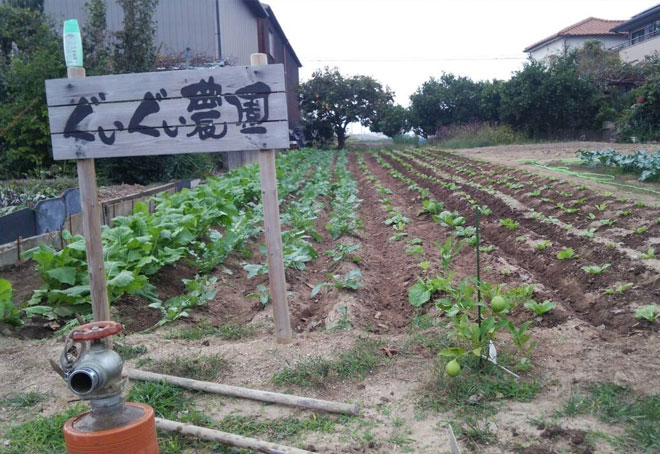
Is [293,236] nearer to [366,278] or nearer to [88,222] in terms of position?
[366,278]

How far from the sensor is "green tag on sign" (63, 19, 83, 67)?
430 centimetres

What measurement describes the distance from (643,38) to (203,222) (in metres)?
37.2

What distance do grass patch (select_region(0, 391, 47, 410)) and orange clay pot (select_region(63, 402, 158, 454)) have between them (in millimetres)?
1412

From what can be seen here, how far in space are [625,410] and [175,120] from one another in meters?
3.43

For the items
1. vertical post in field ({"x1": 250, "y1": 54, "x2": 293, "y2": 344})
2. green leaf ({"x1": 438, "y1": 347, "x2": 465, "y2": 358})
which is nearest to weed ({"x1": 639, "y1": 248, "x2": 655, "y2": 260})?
green leaf ({"x1": 438, "y1": 347, "x2": 465, "y2": 358})

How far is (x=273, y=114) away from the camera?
419 cm

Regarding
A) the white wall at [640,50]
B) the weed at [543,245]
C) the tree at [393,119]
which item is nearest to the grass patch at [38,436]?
the weed at [543,245]

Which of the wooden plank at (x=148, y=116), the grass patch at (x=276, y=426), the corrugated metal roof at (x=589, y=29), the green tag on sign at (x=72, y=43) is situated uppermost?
the corrugated metal roof at (x=589, y=29)

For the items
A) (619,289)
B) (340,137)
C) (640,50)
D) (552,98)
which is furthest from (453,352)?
(340,137)

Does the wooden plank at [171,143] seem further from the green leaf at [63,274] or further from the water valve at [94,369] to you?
the water valve at [94,369]

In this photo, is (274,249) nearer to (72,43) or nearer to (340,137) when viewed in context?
(72,43)

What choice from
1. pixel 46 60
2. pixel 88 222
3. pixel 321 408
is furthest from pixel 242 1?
pixel 321 408

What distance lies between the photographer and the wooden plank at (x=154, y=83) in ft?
13.8

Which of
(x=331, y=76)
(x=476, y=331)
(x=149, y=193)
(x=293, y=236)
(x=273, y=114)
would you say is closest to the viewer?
(x=476, y=331)
